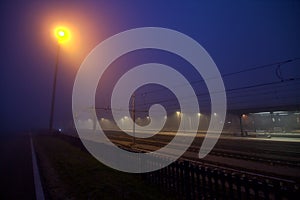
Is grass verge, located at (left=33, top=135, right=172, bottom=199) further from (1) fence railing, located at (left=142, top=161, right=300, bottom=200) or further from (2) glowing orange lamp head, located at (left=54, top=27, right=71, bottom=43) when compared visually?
(2) glowing orange lamp head, located at (left=54, top=27, right=71, bottom=43)

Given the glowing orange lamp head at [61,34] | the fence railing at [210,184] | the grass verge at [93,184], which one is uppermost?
the glowing orange lamp head at [61,34]

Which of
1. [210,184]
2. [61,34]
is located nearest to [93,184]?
[210,184]

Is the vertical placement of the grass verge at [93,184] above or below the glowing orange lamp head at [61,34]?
below

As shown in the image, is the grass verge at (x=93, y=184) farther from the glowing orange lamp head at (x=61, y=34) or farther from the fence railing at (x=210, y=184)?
the glowing orange lamp head at (x=61, y=34)

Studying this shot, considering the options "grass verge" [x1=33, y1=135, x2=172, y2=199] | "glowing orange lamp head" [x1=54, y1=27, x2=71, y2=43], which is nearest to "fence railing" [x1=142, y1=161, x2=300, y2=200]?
"grass verge" [x1=33, y1=135, x2=172, y2=199]

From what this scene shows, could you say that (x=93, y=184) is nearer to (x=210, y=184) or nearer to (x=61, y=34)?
(x=210, y=184)

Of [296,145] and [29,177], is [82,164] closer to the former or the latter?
[29,177]

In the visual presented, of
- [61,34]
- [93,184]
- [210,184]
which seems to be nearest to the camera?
[210,184]

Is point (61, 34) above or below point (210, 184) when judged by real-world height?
above

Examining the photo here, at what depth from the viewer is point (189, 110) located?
55.9 m

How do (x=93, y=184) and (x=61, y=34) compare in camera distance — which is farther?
(x=61, y=34)

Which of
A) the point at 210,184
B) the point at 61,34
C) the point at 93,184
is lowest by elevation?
the point at 93,184

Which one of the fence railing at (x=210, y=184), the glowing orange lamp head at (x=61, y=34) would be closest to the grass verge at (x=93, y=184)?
the fence railing at (x=210, y=184)

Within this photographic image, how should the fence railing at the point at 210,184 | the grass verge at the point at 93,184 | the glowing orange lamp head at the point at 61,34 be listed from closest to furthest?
the fence railing at the point at 210,184 → the grass verge at the point at 93,184 → the glowing orange lamp head at the point at 61,34
